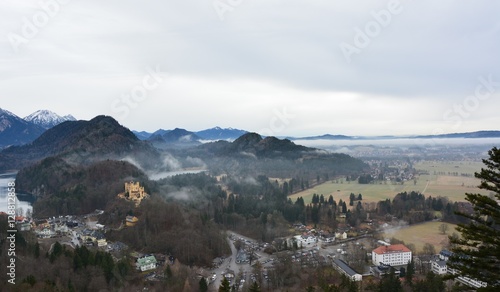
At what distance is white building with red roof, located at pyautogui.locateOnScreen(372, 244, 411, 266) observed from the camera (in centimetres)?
2231

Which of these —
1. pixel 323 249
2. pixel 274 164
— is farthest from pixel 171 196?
pixel 274 164

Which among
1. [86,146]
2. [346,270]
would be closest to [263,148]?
[86,146]

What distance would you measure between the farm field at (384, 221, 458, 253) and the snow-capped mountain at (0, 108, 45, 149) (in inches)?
5812

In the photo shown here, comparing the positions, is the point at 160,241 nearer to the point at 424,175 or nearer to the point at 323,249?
the point at 323,249

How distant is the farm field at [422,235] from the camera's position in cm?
2617

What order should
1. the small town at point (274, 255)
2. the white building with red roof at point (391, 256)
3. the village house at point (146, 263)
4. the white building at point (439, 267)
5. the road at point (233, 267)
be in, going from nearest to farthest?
the road at point (233, 267) < the small town at point (274, 255) < the white building at point (439, 267) < the village house at point (146, 263) < the white building with red roof at point (391, 256)

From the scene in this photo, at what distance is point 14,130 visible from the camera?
5842 inches

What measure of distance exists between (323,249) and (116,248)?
14165mm

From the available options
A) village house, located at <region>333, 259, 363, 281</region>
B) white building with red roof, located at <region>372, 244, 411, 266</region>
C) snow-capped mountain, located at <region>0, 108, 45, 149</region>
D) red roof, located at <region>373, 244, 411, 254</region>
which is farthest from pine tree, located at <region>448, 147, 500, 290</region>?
snow-capped mountain, located at <region>0, 108, 45, 149</region>

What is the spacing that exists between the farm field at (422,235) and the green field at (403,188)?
1035 centimetres

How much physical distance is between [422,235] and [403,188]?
67.4ft

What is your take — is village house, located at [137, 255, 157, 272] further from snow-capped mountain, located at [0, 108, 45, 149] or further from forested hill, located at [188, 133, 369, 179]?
snow-capped mountain, located at [0, 108, 45, 149]

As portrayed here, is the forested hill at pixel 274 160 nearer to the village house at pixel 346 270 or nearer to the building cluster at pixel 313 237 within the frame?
the building cluster at pixel 313 237

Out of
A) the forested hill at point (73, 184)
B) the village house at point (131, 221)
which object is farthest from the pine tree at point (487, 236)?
the forested hill at point (73, 184)
